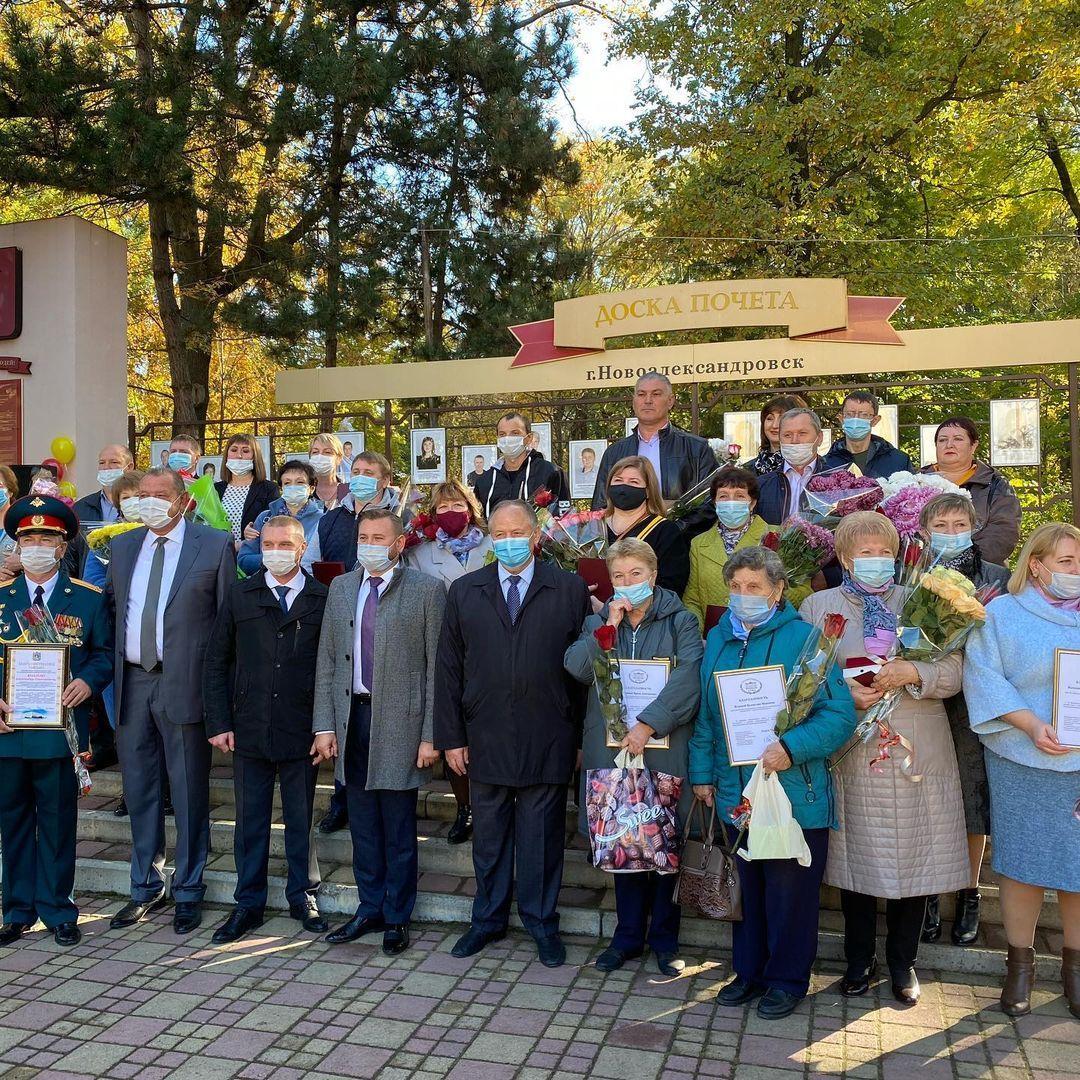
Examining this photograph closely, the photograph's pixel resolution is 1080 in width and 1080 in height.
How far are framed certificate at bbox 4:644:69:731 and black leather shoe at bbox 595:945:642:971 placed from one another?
112 inches

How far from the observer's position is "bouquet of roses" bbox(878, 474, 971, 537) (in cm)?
441

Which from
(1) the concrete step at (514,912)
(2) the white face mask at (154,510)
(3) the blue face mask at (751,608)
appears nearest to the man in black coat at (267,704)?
(1) the concrete step at (514,912)

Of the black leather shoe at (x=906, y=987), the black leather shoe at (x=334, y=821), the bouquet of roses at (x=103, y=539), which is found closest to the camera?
the black leather shoe at (x=906, y=987)

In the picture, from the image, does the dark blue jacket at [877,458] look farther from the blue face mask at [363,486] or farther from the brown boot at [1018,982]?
the brown boot at [1018,982]

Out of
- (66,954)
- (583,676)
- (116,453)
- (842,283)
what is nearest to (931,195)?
(842,283)

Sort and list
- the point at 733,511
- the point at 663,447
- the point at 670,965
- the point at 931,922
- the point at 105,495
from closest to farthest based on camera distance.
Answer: the point at 670,965 → the point at 931,922 → the point at 733,511 → the point at 663,447 → the point at 105,495

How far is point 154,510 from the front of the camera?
522 centimetres

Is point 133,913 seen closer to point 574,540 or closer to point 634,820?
point 634,820

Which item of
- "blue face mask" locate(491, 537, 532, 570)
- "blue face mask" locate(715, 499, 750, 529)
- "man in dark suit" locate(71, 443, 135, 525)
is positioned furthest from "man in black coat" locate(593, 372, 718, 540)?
"man in dark suit" locate(71, 443, 135, 525)

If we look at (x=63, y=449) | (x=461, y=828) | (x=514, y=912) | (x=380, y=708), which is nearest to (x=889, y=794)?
(x=514, y=912)

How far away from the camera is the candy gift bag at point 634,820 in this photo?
4156 mm

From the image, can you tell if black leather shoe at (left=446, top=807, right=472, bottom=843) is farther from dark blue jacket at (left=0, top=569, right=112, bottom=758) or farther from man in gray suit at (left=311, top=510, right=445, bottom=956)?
dark blue jacket at (left=0, top=569, right=112, bottom=758)

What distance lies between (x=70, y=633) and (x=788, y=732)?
3.58 meters

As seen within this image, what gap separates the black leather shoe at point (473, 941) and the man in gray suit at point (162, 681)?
1.42 metres
